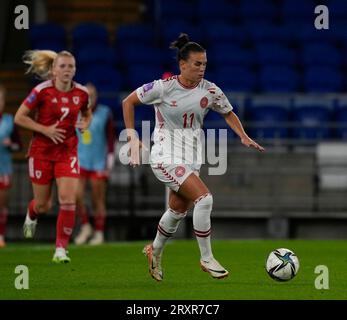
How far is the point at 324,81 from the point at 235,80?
5.32 ft

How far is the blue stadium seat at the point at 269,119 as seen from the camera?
20953 mm

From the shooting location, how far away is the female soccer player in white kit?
11.1 metres

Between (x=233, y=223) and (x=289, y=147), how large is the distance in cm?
166

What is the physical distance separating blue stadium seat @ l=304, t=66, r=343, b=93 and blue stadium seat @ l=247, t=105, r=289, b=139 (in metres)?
1.20

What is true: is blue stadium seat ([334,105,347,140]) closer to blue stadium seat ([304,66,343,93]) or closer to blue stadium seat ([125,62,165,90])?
blue stadium seat ([304,66,343,93])

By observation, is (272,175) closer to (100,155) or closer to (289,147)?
(289,147)

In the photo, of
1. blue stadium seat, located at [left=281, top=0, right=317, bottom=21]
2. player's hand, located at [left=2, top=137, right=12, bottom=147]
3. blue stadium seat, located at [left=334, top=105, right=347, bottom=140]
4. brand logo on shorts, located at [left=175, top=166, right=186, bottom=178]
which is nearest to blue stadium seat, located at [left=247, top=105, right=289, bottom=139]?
blue stadium seat, located at [left=334, top=105, right=347, bottom=140]

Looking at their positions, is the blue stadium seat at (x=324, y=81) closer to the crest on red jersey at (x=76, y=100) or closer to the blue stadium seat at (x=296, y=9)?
the blue stadium seat at (x=296, y=9)

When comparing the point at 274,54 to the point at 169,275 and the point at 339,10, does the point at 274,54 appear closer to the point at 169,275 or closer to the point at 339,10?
the point at 339,10

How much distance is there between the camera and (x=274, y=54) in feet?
75.0

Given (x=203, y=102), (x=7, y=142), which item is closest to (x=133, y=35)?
(x=7, y=142)

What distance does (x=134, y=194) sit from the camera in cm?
2000

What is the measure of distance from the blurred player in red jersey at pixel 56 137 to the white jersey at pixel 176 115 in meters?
2.20
